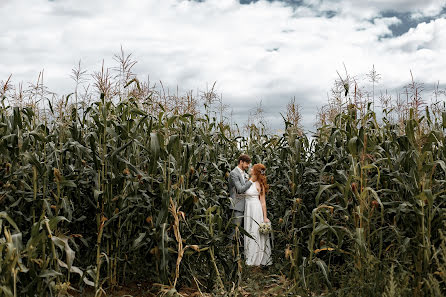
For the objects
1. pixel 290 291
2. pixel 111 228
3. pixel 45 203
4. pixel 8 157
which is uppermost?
pixel 8 157

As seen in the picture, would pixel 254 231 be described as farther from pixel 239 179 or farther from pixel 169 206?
pixel 169 206

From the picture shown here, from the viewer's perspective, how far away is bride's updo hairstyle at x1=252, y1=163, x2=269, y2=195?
780cm

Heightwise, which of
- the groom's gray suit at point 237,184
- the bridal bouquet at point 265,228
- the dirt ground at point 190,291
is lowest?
the dirt ground at point 190,291

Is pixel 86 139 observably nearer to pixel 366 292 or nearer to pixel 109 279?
pixel 109 279

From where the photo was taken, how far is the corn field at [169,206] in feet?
16.6

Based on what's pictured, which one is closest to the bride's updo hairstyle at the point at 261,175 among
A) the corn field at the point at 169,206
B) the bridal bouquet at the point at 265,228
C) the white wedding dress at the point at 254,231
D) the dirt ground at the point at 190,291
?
the white wedding dress at the point at 254,231

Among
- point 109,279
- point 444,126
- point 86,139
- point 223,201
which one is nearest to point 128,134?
point 86,139

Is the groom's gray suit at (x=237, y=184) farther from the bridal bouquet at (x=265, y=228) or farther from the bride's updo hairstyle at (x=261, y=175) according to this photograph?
the bridal bouquet at (x=265, y=228)

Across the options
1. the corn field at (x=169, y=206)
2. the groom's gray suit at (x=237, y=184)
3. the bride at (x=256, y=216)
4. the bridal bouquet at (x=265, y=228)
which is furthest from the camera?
the bride at (x=256, y=216)

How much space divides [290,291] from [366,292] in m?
0.95

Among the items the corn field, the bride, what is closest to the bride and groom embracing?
the bride

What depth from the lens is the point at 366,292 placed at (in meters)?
4.99

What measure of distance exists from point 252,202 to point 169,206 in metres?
2.98

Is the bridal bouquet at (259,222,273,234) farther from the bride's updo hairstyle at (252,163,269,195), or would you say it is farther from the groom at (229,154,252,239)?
the bride's updo hairstyle at (252,163,269,195)
